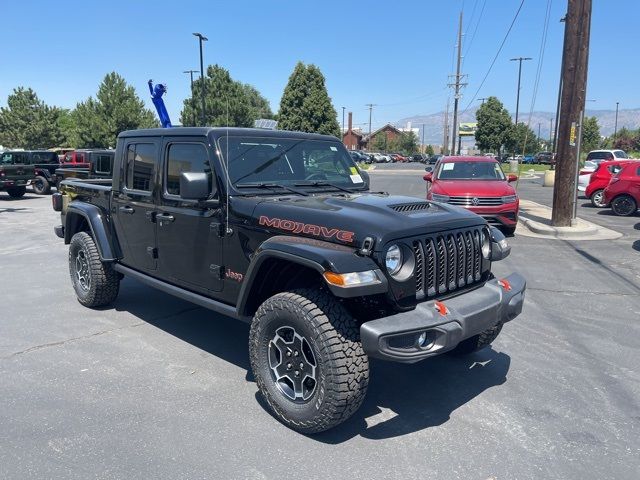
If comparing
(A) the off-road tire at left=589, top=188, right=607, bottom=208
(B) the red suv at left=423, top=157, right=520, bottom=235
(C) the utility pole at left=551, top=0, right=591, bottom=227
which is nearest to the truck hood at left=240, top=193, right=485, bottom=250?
(B) the red suv at left=423, top=157, right=520, bottom=235

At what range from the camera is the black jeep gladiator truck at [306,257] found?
10.2 ft

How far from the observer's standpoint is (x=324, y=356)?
3094 millimetres

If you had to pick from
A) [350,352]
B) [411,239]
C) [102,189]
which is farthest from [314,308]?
[102,189]

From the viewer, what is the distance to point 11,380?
13.5 feet

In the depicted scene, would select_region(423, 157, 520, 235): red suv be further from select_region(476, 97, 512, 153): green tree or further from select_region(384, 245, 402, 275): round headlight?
select_region(476, 97, 512, 153): green tree

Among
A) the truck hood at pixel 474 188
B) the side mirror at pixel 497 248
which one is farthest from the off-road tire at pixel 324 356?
the truck hood at pixel 474 188

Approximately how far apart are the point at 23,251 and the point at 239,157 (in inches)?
283

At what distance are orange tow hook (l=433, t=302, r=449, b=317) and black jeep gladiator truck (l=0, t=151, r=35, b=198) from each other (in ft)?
66.1

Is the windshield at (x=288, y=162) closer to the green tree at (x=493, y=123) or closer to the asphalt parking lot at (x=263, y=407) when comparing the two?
→ the asphalt parking lot at (x=263, y=407)

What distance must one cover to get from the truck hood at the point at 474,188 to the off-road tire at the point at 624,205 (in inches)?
214

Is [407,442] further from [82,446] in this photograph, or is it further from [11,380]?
[11,380]

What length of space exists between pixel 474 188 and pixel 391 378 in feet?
24.8

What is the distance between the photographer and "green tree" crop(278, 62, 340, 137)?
41.2 metres

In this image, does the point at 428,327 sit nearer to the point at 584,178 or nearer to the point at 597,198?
the point at 597,198
